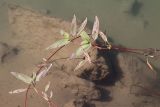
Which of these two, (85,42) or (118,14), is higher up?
(118,14)

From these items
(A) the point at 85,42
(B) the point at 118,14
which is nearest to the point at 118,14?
(B) the point at 118,14

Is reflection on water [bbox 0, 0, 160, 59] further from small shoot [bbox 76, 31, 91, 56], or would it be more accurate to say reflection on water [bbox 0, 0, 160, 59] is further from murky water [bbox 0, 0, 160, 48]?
small shoot [bbox 76, 31, 91, 56]

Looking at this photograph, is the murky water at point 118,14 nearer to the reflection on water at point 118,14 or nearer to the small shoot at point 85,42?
the reflection on water at point 118,14

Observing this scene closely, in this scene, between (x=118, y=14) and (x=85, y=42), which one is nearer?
(x=85, y=42)

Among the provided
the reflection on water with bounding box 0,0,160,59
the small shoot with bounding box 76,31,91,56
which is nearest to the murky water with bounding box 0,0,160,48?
the reflection on water with bounding box 0,0,160,59

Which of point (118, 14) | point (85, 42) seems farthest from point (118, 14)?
point (85, 42)

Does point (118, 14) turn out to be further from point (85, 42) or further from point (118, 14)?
point (85, 42)

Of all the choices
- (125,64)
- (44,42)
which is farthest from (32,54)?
(125,64)

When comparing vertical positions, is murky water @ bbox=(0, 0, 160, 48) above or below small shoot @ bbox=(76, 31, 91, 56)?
above

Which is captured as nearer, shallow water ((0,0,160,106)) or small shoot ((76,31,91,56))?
small shoot ((76,31,91,56))

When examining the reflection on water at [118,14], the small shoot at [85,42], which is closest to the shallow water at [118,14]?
the reflection on water at [118,14]

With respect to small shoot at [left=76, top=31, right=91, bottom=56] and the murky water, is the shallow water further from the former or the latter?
small shoot at [left=76, top=31, right=91, bottom=56]

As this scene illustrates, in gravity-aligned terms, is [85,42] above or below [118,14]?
below
